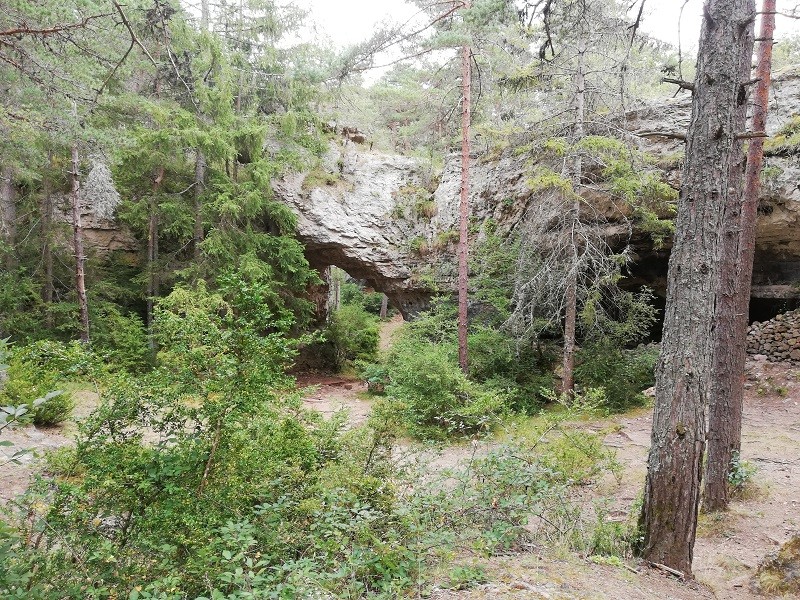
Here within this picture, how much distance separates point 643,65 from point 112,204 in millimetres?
13231

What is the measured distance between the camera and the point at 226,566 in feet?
9.60

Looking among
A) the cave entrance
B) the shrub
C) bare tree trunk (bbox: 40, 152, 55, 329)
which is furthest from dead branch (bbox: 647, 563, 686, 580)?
the cave entrance

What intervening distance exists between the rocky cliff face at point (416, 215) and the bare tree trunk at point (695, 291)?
6.92 metres

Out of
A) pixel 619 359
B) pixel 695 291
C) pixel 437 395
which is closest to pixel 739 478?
pixel 695 291

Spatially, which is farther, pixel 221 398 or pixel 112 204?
pixel 112 204

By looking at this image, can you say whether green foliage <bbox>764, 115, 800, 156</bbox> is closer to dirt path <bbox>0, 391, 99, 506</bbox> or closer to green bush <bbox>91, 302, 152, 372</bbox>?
dirt path <bbox>0, 391, 99, 506</bbox>

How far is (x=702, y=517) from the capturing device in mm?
5645

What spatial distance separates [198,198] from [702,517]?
1214 cm

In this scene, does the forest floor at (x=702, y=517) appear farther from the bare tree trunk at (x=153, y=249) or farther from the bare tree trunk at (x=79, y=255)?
the bare tree trunk at (x=153, y=249)

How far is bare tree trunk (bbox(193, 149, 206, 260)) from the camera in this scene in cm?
1199

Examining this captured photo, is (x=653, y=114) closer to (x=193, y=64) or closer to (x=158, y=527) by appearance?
(x=193, y=64)

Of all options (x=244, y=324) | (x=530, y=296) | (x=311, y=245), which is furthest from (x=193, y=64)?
(x=244, y=324)

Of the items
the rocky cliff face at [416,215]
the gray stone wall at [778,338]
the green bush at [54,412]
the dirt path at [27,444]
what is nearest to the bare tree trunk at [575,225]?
the rocky cliff face at [416,215]

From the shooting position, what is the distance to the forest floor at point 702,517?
3213 mm
